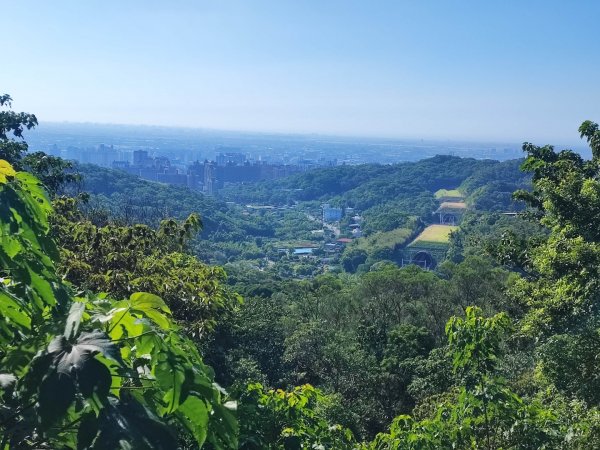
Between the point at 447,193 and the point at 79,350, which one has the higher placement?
the point at 79,350

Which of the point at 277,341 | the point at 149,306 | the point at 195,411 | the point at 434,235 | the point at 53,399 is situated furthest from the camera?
the point at 434,235

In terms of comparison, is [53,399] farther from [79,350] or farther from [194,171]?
[194,171]

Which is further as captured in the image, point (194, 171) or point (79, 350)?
point (194, 171)

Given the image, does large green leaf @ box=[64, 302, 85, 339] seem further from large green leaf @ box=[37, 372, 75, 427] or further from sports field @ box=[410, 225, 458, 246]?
sports field @ box=[410, 225, 458, 246]

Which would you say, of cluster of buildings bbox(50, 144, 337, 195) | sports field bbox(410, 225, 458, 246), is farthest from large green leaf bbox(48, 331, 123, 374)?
cluster of buildings bbox(50, 144, 337, 195)

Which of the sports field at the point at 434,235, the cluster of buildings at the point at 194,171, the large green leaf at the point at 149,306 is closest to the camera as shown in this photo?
the large green leaf at the point at 149,306

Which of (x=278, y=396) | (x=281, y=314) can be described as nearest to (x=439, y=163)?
(x=281, y=314)

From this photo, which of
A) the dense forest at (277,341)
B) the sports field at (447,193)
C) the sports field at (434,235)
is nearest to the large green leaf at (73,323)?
the dense forest at (277,341)

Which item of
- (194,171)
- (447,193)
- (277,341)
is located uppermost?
(277,341)

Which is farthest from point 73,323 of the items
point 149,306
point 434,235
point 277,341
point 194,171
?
point 194,171

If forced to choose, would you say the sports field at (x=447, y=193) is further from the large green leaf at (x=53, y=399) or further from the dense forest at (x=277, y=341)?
the large green leaf at (x=53, y=399)
